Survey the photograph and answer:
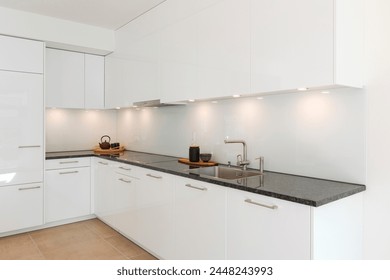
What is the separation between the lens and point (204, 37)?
2.54 meters

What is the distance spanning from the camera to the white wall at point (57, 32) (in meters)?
3.33

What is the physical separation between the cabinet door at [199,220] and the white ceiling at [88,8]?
204 cm

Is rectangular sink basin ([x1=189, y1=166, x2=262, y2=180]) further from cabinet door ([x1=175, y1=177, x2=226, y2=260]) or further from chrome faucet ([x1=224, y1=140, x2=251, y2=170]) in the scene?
cabinet door ([x1=175, y1=177, x2=226, y2=260])

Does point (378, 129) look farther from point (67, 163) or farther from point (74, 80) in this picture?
point (74, 80)

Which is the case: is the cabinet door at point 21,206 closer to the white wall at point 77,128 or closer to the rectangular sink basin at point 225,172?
the white wall at point 77,128

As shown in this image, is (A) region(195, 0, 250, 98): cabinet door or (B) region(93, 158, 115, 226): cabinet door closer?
(A) region(195, 0, 250, 98): cabinet door

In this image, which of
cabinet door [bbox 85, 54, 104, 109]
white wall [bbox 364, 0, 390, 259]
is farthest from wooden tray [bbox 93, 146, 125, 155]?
white wall [bbox 364, 0, 390, 259]

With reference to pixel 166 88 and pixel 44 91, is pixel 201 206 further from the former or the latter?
pixel 44 91

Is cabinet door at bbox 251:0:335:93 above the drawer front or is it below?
above

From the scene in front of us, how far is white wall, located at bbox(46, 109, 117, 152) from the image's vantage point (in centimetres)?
420

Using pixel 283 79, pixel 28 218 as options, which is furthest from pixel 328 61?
pixel 28 218

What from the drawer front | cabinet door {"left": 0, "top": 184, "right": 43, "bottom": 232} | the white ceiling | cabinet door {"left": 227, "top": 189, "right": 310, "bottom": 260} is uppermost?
the white ceiling

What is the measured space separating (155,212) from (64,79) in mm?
2418

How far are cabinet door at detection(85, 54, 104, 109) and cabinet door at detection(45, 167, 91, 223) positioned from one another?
98 cm
